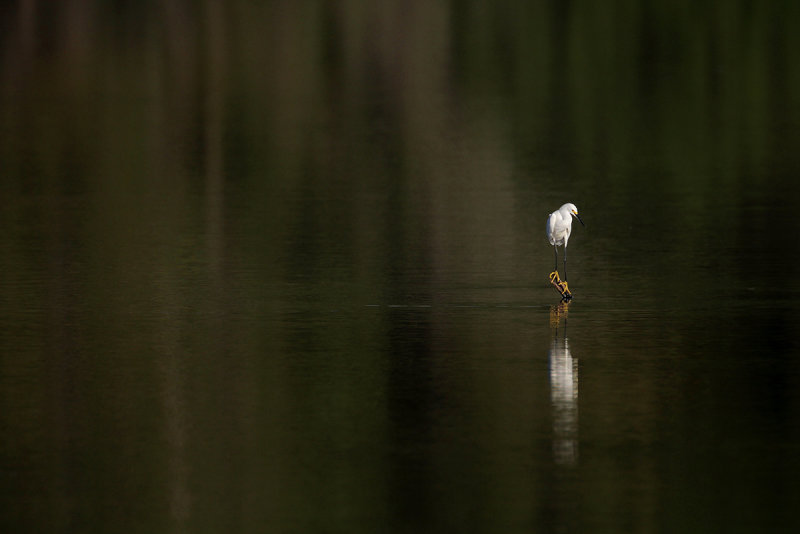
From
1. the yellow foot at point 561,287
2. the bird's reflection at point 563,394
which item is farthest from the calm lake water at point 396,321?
the yellow foot at point 561,287

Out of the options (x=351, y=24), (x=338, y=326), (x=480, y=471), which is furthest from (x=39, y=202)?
(x=351, y=24)

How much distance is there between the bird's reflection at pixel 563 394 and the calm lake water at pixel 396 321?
39 mm

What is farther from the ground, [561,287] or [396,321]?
[561,287]

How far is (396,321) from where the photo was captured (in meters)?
16.6

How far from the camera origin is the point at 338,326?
16.3 m

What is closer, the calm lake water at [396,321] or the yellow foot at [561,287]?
the calm lake water at [396,321]

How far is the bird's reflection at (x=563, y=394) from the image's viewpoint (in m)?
11.8

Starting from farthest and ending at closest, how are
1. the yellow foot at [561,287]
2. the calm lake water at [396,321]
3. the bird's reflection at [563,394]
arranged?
1. the yellow foot at [561,287]
2. the bird's reflection at [563,394]
3. the calm lake water at [396,321]

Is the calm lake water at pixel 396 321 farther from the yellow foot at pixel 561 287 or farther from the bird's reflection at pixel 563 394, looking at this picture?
the yellow foot at pixel 561 287

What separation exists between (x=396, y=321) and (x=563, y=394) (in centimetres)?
346

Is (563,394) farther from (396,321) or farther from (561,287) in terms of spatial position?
(561,287)

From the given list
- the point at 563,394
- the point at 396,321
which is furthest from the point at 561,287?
the point at 563,394

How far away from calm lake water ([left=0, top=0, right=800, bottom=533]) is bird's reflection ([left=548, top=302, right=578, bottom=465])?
4 cm

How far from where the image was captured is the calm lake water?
35.7ft
